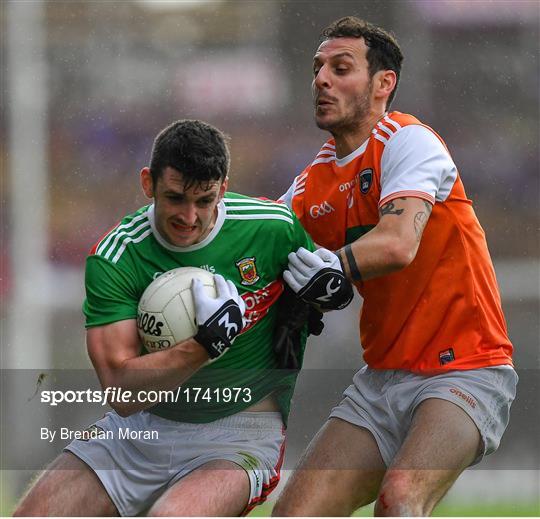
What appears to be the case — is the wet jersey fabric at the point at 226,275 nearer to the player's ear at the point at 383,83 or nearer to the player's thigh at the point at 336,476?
the player's thigh at the point at 336,476

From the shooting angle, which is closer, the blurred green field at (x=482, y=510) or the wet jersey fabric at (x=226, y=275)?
the wet jersey fabric at (x=226, y=275)

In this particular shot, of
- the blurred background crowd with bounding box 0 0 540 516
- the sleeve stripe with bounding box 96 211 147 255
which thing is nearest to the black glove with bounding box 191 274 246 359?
the sleeve stripe with bounding box 96 211 147 255

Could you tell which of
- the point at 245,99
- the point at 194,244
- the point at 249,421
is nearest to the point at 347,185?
the point at 194,244

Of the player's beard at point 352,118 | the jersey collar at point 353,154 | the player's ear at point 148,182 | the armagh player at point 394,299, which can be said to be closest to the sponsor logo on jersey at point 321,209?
the armagh player at point 394,299

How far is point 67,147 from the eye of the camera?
8289 mm

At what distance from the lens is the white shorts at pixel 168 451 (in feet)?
10.9

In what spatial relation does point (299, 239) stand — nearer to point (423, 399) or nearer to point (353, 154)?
point (353, 154)

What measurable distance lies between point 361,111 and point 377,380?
35.7 inches

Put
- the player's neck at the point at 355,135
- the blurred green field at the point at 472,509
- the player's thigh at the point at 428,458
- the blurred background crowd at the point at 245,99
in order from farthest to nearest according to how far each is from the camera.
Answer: the blurred background crowd at the point at 245,99 < the blurred green field at the point at 472,509 < the player's neck at the point at 355,135 < the player's thigh at the point at 428,458

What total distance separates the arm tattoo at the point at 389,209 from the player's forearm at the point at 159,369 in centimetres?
74

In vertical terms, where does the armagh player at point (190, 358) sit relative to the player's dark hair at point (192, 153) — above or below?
below

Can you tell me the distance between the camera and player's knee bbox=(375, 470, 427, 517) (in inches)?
125

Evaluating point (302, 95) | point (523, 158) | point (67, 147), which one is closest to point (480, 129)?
point (523, 158)

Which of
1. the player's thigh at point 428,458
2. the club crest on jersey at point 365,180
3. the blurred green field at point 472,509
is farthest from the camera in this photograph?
the blurred green field at point 472,509
